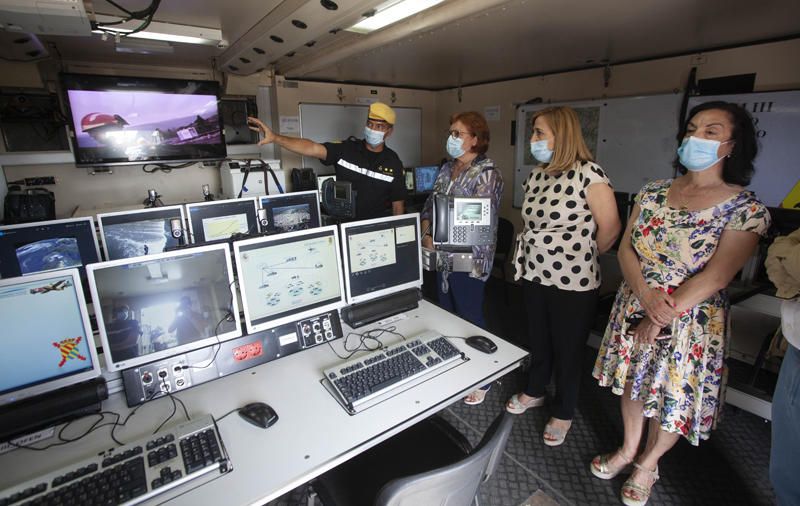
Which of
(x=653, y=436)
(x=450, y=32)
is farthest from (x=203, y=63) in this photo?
(x=653, y=436)

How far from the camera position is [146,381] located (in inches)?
47.8

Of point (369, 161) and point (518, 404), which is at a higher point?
point (369, 161)

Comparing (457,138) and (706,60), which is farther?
(706,60)

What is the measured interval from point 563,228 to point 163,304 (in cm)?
153

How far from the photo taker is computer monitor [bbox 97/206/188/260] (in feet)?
7.14

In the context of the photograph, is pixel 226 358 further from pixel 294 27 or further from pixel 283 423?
pixel 294 27

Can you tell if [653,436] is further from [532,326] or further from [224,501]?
[224,501]

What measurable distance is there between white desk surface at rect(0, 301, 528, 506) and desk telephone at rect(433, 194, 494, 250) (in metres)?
0.57

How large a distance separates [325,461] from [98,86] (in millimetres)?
3488

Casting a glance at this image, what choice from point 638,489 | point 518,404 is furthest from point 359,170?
point 638,489

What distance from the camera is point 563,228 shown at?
1659 millimetres

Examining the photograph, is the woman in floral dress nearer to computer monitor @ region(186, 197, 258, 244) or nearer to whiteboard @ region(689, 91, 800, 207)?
whiteboard @ region(689, 91, 800, 207)

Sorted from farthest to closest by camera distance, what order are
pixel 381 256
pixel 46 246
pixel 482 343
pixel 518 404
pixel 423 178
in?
pixel 423 178 → pixel 518 404 → pixel 46 246 → pixel 381 256 → pixel 482 343

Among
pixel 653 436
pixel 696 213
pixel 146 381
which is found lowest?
pixel 653 436
